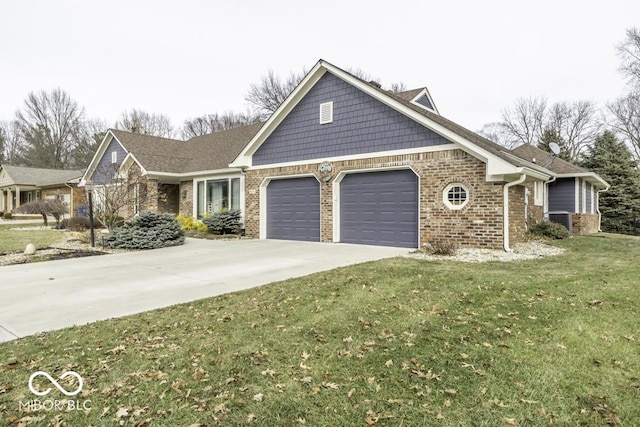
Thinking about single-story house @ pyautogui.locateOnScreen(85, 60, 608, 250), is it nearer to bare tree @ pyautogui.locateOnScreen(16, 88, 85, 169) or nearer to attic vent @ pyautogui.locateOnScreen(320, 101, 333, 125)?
attic vent @ pyautogui.locateOnScreen(320, 101, 333, 125)

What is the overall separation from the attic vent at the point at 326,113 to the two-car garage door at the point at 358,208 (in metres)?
1.99

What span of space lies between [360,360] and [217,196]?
1463 centimetres

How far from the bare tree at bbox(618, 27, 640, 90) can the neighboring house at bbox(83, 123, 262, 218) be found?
24373mm

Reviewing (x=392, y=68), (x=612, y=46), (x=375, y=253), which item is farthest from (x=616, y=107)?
(x=375, y=253)

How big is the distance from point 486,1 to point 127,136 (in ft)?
59.5

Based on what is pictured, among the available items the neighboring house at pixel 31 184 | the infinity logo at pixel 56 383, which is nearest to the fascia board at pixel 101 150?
the neighboring house at pixel 31 184

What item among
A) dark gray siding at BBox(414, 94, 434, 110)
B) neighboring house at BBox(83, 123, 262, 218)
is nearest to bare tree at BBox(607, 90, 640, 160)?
dark gray siding at BBox(414, 94, 434, 110)

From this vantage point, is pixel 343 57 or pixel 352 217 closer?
pixel 352 217

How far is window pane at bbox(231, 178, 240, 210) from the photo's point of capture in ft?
52.5

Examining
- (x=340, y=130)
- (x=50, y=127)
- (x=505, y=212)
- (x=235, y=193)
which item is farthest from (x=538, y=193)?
(x=50, y=127)

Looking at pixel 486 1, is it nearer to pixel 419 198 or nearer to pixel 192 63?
pixel 419 198

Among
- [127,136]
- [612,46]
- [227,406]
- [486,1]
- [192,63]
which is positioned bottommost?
[227,406]

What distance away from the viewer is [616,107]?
98.6 ft

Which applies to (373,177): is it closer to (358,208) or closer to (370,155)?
(370,155)
